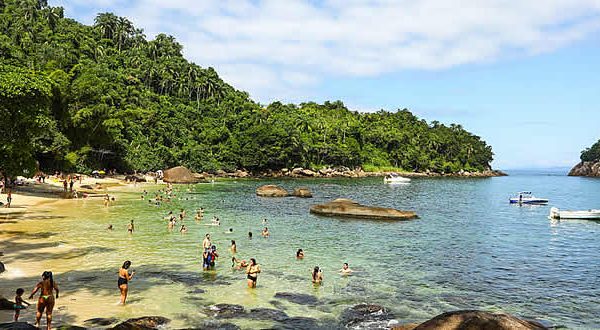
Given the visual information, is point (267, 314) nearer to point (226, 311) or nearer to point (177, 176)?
point (226, 311)

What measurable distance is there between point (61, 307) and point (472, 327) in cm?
1486

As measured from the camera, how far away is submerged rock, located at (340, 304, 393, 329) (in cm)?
1602

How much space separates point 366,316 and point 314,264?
9150 mm

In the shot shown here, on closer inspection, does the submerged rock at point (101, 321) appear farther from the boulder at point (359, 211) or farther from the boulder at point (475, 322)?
the boulder at point (359, 211)

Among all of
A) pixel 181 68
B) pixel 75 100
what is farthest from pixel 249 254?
pixel 181 68

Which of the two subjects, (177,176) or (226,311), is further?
(177,176)

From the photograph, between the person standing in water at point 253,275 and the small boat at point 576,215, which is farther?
the small boat at point 576,215

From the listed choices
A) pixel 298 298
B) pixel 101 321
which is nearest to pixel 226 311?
pixel 298 298

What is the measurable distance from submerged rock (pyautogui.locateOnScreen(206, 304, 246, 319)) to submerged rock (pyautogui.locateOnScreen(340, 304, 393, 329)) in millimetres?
4015

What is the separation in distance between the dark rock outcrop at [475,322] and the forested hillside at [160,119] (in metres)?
59.4

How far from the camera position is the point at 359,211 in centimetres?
4672

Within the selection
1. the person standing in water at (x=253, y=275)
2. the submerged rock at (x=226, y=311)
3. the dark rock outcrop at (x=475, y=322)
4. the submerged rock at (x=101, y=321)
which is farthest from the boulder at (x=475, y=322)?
the person standing in water at (x=253, y=275)

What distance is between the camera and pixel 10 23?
4879 inches

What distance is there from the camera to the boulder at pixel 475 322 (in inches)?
334
